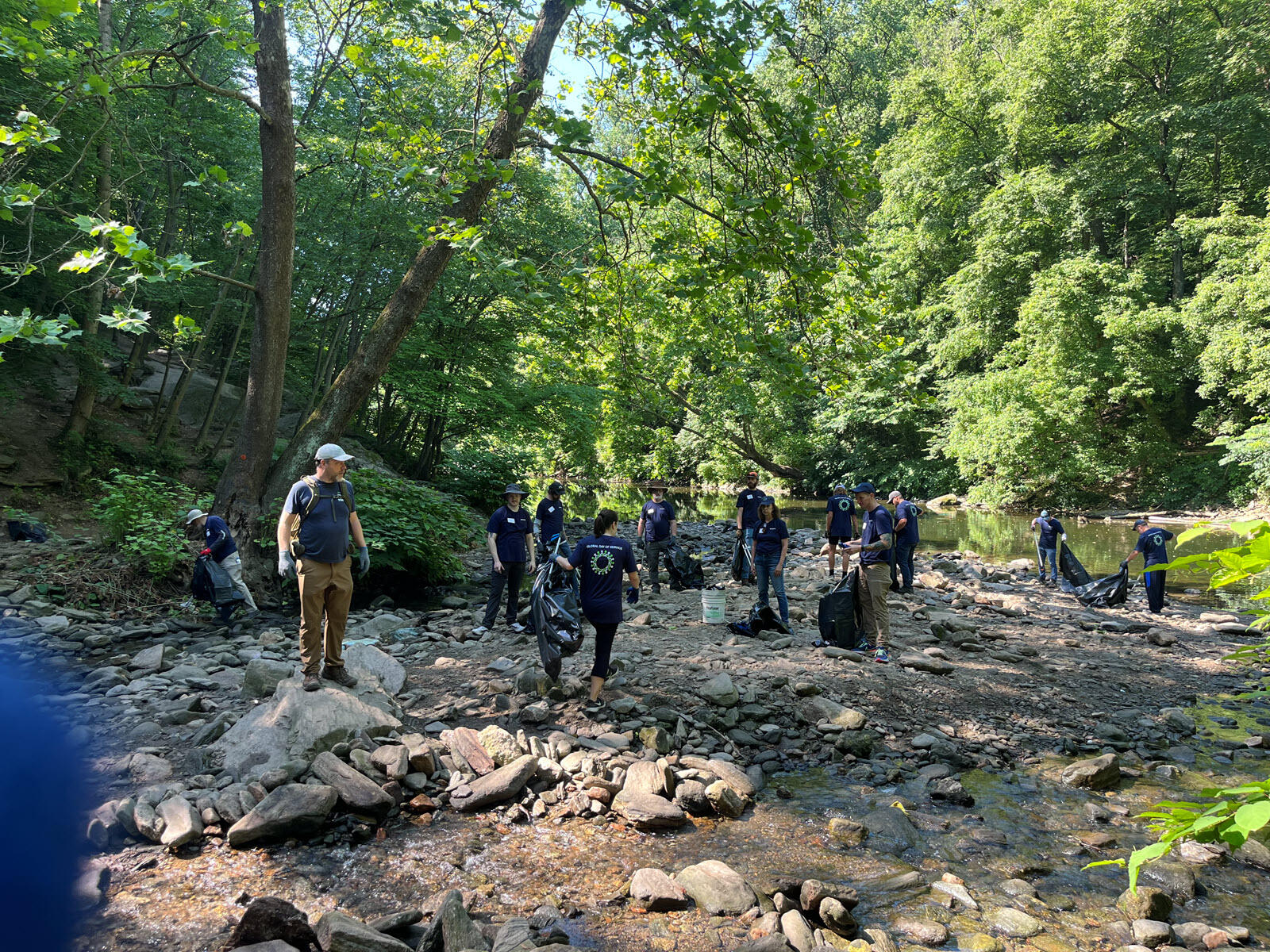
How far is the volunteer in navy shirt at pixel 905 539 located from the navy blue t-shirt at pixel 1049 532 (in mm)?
3038

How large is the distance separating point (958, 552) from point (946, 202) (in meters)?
21.4

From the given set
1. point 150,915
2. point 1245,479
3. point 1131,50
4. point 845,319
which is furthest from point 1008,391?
point 150,915

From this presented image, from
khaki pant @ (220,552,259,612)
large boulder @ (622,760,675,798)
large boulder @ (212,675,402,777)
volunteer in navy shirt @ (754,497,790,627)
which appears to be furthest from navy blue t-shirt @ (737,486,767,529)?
khaki pant @ (220,552,259,612)

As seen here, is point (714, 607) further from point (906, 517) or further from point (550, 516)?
point (906, 517)

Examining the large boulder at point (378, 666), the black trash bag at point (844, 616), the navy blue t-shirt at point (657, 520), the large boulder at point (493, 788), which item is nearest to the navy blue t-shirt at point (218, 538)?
the large boulder at point (378, 666)

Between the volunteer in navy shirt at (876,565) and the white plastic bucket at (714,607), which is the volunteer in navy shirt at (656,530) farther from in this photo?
the volunteer in navy shirt at (876,565)

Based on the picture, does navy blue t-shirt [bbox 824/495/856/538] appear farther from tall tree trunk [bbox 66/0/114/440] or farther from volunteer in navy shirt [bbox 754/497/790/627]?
tall tree trunk [bbox 66/0/114/440]

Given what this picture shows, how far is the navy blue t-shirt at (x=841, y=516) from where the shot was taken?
11367 millimetres

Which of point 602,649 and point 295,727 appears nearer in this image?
point 295,727

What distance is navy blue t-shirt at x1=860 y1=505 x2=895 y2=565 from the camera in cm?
787

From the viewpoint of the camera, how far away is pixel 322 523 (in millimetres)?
5582

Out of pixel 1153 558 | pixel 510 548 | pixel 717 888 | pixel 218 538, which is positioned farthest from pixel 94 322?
pixel 1153 558

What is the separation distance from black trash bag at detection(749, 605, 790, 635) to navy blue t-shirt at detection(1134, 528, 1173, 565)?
259 inches

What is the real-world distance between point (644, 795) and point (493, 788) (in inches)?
40.6
